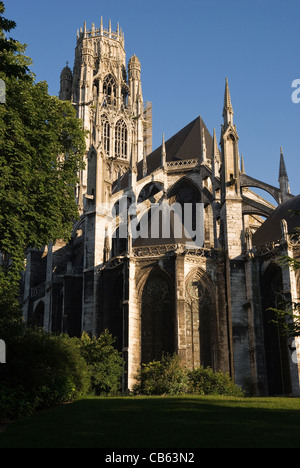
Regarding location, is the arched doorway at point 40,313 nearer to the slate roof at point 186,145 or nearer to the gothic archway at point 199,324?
the slate roof at point 186,145

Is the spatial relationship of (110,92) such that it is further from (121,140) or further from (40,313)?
(40,313)

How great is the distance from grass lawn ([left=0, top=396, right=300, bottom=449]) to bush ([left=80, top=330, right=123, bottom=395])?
9214 mm

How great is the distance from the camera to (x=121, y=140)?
211 feet

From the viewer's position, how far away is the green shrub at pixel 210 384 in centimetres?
2462

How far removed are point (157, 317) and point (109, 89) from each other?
134ft

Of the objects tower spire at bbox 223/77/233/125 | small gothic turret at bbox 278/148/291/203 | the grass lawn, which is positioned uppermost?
tower spire at bbox 223/77/233/125

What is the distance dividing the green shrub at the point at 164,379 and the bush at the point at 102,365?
1121 mm

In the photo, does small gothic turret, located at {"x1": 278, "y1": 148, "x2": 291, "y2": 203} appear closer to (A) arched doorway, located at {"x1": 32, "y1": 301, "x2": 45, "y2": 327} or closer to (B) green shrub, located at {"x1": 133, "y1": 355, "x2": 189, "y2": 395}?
(B) green shrub, located at {"x1": 133, "y1": 355, "x2": 189, "y2": 395}

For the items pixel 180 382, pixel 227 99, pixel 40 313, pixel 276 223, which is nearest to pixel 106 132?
pixel 40 313

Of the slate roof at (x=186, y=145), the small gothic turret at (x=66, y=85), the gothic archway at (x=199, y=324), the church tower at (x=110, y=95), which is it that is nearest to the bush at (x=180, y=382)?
the gothic archway at (x=199, y=324)

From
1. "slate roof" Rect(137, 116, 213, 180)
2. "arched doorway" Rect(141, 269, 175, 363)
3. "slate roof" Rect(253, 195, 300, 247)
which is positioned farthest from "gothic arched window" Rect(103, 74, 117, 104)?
"arched doorway" Rect(141, 269, 175, 363)

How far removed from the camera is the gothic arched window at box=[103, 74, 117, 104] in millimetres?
65062

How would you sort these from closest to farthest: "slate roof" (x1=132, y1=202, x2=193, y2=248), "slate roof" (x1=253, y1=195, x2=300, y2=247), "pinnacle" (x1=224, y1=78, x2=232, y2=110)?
1. "slate roof" (x1=253, y1=195, x2=300, y2=247)
2. "slate roof" (x1=132, y1=202, x2=193, y2=248)
3. "pinnacle" (x1=224, y1=78, x2=232, y2=110)
